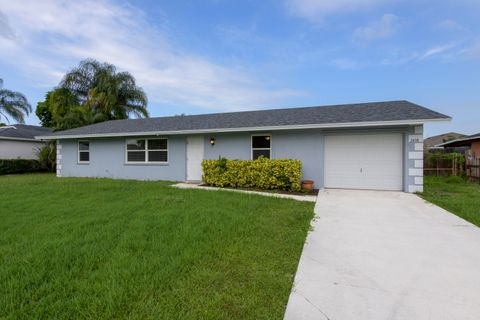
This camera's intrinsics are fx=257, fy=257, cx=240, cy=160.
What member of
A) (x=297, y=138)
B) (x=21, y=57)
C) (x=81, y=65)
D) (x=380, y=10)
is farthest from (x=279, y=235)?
(x=81, y=65)

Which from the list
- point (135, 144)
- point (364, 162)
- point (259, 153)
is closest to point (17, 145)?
point (135, 144)

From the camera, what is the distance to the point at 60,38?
42.9ft

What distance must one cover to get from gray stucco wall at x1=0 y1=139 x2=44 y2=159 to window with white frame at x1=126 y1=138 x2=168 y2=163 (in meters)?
11.4

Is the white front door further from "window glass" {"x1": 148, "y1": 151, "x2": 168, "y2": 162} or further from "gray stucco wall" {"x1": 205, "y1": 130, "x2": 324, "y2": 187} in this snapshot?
"window glass" {"x1": 148, "y1": 151, "x2": 168, "y2": 162}

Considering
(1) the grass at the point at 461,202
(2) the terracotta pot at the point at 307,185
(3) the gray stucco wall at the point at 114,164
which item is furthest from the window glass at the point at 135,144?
(1) the grass at the point at 461,202

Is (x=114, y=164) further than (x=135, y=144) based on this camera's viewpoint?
Yes

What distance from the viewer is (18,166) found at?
56.4ft

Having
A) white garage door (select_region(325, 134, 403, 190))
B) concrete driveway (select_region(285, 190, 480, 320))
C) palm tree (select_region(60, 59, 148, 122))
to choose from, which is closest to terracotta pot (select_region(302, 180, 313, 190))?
white garage door (select_region(325, 134, 403, 190))

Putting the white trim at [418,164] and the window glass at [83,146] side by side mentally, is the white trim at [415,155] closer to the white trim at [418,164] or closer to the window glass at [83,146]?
the white trim at [418,164]

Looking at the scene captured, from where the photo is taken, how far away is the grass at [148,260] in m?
2.35

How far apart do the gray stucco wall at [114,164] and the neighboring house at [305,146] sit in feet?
0.16

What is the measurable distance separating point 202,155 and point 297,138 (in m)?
4.35

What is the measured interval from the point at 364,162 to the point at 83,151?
557 inches

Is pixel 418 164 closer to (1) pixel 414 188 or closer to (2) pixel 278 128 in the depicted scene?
(1) pixel 414 188
